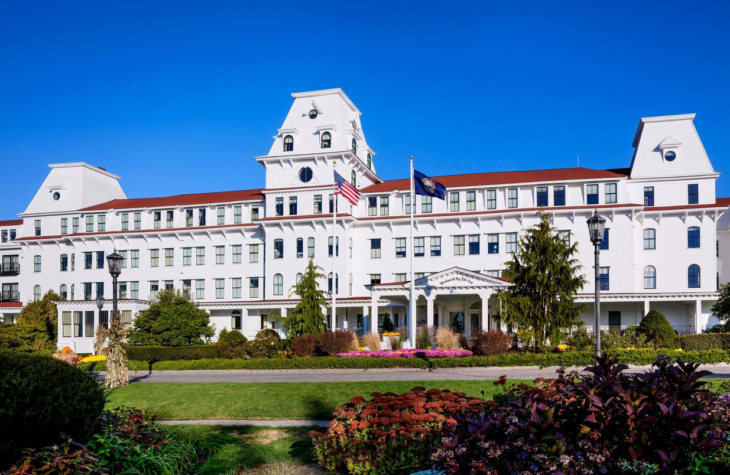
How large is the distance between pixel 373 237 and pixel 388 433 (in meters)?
38.1

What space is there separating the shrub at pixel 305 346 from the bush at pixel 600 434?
25804 mm

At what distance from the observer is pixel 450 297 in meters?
42.6

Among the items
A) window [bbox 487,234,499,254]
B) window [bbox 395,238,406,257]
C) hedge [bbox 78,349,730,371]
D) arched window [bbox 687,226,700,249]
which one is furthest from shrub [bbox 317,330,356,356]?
arched window [bbox 687,226,700,249]

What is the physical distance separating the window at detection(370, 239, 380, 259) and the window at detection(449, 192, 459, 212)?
20.0 ft

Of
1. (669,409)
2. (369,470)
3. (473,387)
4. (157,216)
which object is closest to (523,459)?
(669,409)

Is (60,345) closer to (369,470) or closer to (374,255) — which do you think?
(374,255)

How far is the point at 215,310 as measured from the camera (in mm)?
49688

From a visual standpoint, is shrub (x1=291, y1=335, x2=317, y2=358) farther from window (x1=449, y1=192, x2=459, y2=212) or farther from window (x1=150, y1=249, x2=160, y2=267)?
window (x1=150, y1=249, x2=160, y2=267)

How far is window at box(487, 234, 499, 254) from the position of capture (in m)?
44.5

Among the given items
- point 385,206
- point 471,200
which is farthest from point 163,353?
point 471,200

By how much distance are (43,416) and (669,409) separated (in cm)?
701

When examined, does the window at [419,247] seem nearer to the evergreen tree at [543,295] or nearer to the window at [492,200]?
the window at [492,200]

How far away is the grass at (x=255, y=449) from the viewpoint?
9.36 meters

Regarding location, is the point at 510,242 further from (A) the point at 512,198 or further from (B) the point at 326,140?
(B) the point at 326,140
